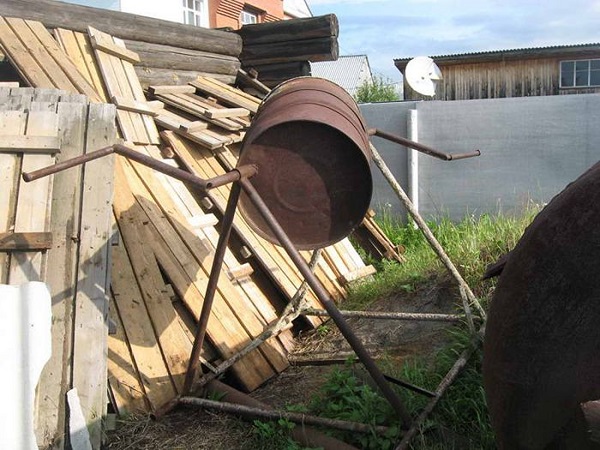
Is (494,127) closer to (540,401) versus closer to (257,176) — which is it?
(257,176)

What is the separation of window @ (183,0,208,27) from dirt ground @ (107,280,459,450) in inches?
474

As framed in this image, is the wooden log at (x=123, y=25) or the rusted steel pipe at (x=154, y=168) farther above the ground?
the wooden log at (x=123, y=25)

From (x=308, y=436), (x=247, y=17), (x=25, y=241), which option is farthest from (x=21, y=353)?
(x=247, y=17)

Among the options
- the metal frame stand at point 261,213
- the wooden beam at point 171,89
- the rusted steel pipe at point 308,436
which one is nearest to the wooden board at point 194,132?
the wooden beam at point 171,89

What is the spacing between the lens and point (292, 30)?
8750 millimetres

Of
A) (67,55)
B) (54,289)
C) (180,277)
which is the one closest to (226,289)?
(180,277)

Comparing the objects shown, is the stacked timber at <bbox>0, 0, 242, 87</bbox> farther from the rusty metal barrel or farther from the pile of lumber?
the rusty metal barrel

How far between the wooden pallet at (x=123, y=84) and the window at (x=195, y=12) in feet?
31.4

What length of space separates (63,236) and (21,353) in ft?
2.53

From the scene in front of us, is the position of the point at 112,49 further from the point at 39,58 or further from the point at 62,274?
the point at 62,274

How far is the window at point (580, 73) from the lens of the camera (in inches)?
1008

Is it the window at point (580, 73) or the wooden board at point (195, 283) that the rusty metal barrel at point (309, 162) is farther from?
the window at point (580, 73)

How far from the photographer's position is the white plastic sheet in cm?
380

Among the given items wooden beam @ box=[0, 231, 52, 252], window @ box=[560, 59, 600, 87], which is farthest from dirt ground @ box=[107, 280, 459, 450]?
window @ box=[560, 59, 600, 87]
